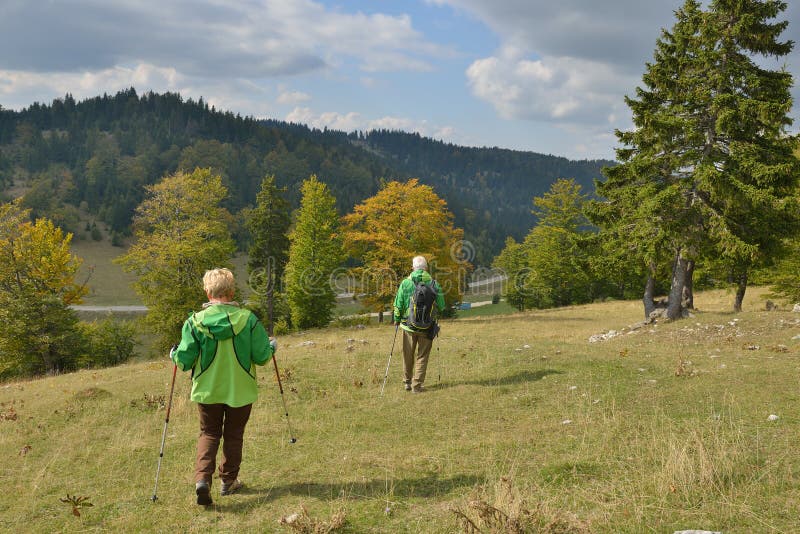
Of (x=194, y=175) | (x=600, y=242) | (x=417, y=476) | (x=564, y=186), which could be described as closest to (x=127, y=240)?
(x=194, y=175)

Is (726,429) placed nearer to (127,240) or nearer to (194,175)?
(194,175)

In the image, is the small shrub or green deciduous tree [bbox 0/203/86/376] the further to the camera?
the small shrub

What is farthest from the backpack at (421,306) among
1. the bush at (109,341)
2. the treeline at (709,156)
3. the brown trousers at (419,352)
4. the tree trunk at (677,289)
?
the bush at (109,341)

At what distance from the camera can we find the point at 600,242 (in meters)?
23.0

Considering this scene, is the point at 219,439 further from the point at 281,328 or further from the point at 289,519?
the point at 281,328

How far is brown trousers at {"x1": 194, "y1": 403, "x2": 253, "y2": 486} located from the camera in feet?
17.9

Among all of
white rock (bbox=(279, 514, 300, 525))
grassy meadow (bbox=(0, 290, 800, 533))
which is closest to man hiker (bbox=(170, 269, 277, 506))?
grassy meadow (bbox=(0, 290, 800, 533))

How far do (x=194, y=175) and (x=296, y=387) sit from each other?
1142 inches

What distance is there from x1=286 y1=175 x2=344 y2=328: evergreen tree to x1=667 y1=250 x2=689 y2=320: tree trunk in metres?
23.1

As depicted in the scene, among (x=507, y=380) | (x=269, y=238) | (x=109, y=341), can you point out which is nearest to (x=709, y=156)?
(x=507, y=380)

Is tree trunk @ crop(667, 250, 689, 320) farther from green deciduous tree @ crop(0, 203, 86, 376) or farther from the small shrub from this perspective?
green deciduous tree @ crop(0, 203, 86, 376)

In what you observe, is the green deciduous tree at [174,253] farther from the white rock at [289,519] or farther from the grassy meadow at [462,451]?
the white rock at [289,519]

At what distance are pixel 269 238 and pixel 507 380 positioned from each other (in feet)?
109

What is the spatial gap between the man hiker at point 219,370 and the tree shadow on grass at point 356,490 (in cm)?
29
